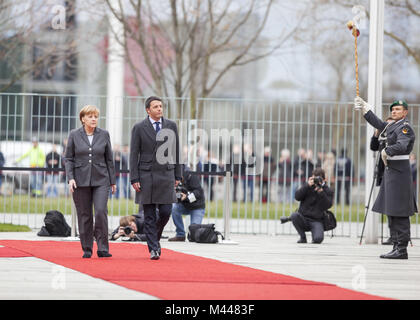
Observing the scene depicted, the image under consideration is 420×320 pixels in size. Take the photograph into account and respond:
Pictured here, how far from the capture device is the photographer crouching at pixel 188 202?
12.8 meters

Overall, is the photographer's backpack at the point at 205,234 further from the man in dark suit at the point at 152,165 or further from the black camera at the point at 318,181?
the man in dark suit at the point at 152,165

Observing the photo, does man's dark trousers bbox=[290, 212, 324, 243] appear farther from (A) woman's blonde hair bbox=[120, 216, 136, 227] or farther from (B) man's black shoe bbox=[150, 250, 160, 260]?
(B) man's black shoe bbox=[150, 250, 160, 260]

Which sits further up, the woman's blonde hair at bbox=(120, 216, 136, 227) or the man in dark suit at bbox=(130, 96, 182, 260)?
the man in dark suit at bbox=(130, 96, 182, 260)

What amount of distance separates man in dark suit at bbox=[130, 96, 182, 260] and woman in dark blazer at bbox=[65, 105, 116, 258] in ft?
1.27

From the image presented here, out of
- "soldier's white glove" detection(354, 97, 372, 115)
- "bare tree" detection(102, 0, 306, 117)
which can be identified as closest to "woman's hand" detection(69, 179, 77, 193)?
"soldier's white glove" detection(354, 97, 372, 115)

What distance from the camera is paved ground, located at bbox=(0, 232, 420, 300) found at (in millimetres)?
6840

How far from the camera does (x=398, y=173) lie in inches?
422

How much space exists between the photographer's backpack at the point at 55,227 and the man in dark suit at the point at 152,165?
357 cm

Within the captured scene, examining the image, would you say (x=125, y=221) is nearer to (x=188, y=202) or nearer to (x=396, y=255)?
(x=188, y=202)

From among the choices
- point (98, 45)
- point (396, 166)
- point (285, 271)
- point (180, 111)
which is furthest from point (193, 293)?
point (98, 45)

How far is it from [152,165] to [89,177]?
71 centimetres

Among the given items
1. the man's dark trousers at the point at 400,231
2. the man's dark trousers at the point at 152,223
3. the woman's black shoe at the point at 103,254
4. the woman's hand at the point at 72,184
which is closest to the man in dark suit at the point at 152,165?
the man's dark trousers at the point at 152,223

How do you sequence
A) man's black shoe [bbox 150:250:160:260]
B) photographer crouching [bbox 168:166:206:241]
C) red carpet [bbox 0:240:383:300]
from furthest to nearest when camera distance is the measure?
photographer crouching [bbox 168:166:206:241] < man's black shoe [bbox 150:250:160:260] < red carpet [bbox 0:240:383:300]
